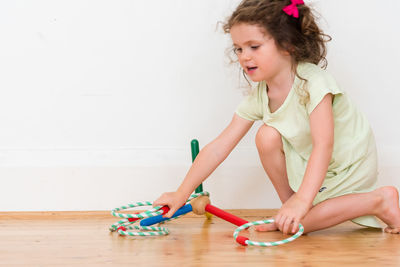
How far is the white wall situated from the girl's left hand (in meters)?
0.47

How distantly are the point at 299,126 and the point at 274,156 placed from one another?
92mm

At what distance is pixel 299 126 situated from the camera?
1.28m

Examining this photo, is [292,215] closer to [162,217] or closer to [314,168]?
[314,168]

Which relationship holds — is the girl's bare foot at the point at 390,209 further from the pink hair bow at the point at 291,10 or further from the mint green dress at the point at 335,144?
the pink hair bow at the point at 291,10

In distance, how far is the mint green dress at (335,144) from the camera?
4.20ft

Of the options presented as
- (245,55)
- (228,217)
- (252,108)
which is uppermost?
(245,55)

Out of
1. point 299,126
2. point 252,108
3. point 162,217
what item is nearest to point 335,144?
point 299,126

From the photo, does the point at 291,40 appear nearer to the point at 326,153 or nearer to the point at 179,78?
the point at 326,153

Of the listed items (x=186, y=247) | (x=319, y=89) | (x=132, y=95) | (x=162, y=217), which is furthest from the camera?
(x=132, y=95)

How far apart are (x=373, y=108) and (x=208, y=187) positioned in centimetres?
53

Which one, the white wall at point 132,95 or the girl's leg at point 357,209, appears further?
the white wall at point 132,95

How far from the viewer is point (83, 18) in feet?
5.29

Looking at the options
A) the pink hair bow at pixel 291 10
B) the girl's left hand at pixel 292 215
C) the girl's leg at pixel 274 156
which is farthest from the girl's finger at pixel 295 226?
the pink hair bow at pixel 291 10

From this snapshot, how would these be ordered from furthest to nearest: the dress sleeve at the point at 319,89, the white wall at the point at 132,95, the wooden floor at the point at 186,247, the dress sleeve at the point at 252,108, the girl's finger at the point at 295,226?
the white wall at the point at 132,95 → the dress sleeve at the point at 252,108 → the dress sleeve at the point at 319,89 → the girl's finger at the point at 295,226 → the wooden floor at the point at 186,247
